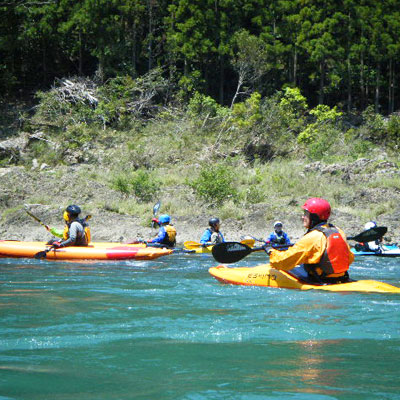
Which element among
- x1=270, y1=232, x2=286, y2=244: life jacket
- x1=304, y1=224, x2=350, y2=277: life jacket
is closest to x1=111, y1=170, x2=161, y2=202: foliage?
x1=270, y1=232, x2=286, y2=244: life jacket

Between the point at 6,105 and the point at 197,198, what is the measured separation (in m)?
12.3

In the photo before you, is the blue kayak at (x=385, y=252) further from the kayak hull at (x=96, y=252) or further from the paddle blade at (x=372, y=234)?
the kayak hull at (x=96, y=252)

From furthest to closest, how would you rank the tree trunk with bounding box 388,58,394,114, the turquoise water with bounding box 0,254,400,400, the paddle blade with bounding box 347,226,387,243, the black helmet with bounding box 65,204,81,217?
the tree trunk with bounding box 388,58,394,114 < the black helmet with bounding box 65,204,81,217 < the paddle blade with bounding box 347,226,387,243 < the turquoise water with bounding box 0,254,400,400

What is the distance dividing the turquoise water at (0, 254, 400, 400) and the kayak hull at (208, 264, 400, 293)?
0.08 meters

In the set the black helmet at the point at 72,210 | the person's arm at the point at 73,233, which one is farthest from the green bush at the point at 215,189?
the black helmet at the point at 72,210

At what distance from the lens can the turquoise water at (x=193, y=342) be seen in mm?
3217

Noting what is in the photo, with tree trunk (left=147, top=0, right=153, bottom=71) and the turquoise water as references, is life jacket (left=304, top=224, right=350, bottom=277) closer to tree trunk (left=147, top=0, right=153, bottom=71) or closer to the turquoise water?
the turquoise water

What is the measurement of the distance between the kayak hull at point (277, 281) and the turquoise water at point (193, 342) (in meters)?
0.08

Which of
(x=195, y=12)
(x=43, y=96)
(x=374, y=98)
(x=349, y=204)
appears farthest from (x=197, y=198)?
(x=374, y=98)

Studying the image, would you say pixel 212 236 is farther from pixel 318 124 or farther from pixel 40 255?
pixel 318 124

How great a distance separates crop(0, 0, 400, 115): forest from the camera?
24.7 meters

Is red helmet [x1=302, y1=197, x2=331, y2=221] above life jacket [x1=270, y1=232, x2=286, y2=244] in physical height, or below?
above

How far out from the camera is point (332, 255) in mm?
5980

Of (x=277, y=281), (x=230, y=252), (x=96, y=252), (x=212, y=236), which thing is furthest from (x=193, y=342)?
(x=212, y=236)
